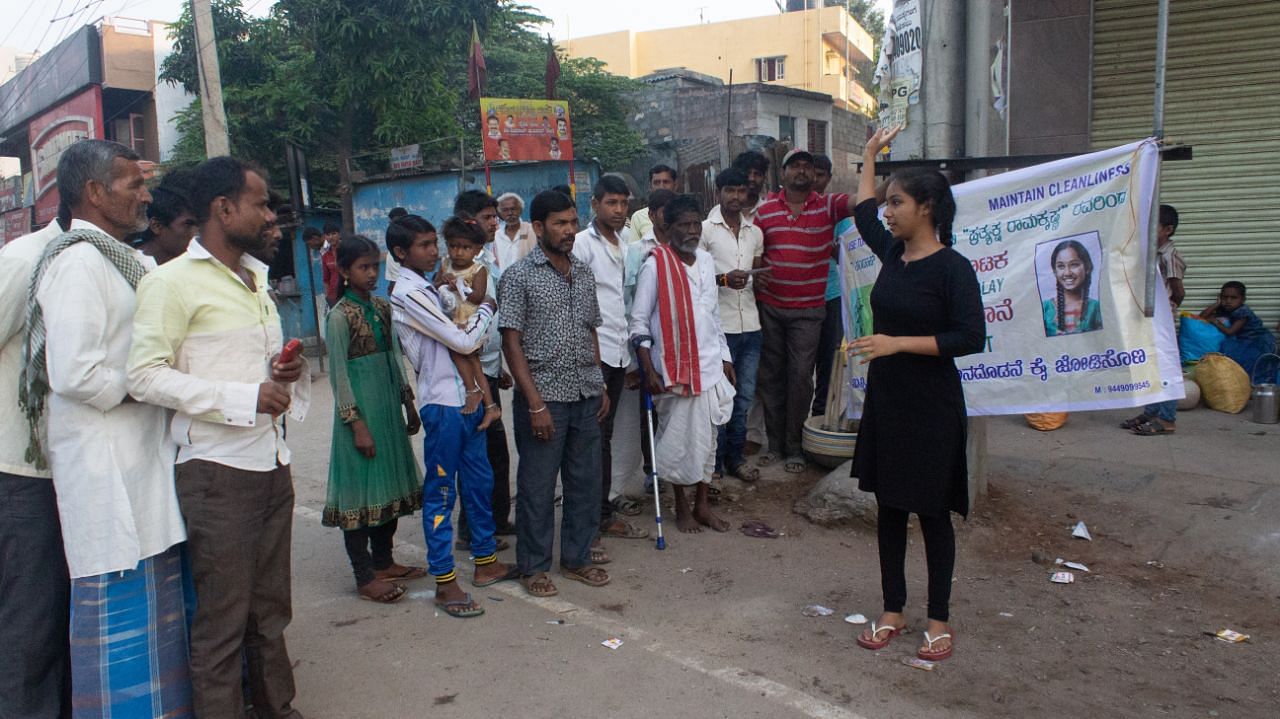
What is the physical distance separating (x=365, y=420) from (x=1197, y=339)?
6770 millimetres

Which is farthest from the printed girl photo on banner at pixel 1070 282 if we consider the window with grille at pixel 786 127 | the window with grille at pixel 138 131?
the window with grille at pixel 138 131

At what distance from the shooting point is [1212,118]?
7.59 meters

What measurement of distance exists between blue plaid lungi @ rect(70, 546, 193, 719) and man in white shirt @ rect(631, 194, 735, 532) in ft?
8.98

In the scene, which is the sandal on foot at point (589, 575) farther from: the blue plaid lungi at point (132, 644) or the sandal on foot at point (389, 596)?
the blue plaid lungi at point (132, 644)

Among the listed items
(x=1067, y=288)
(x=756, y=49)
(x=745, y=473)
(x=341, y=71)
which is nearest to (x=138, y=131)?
(x=341, y=71)

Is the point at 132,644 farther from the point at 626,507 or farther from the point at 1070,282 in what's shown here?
the point at 1070,282

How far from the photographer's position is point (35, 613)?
278 cm

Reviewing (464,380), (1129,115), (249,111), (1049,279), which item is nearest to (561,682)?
(464,380)

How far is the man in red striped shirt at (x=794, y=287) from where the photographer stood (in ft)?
18.9

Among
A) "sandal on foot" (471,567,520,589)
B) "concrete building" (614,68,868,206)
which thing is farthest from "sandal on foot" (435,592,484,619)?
"concrete building" (614,68,868,206)

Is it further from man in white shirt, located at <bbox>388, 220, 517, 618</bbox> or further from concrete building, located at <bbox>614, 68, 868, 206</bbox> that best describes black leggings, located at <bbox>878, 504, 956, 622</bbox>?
concrete building, located at <bbox>614, 68, 868, 206</bbox>

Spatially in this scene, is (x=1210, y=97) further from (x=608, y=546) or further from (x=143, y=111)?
(x=143, y=111)

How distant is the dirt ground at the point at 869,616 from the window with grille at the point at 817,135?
73.4 ft

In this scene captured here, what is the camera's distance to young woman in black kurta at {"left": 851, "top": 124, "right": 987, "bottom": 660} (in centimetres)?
337
